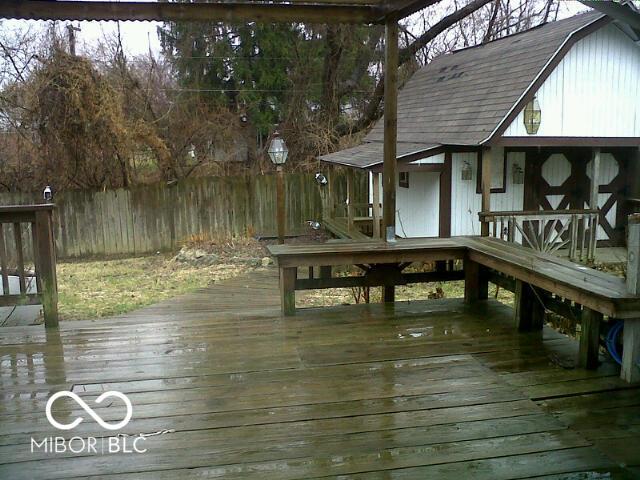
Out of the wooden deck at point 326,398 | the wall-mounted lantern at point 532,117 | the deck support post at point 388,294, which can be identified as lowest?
the wooden deck at point 326,398

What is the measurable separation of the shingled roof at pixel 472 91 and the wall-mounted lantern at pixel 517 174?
1619 millimetres

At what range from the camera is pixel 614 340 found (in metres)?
3.74

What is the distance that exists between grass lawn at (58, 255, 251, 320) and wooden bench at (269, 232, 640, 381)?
4.23 m

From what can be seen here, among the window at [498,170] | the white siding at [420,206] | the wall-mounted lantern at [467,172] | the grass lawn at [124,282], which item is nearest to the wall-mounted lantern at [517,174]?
the window at [498,170]

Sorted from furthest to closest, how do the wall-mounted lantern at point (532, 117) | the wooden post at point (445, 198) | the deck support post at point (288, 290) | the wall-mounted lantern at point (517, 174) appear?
the wall-mounted lantern at point (517, 174) → the wooden post at point (445, 198) → the wall-mounted lantern at point (532, 117) → the deck support post at point (288, 290)

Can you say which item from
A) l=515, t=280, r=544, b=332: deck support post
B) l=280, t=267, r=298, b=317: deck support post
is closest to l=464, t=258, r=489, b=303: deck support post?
l=515, t=280, r=544, b=332: deck support post

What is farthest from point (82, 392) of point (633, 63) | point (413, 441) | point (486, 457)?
point (633, 63)

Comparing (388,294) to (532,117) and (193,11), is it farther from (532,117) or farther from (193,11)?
(532,117)

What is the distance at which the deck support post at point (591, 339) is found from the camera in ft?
12.3

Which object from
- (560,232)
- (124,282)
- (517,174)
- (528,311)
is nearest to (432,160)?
(517,174)

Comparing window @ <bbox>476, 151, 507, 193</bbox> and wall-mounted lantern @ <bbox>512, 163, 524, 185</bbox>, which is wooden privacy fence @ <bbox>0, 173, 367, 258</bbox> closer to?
window @ <bbox>476, 151, 507, 193</bbox>

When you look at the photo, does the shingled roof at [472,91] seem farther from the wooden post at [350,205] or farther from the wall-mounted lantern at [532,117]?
the wooden post at [350,205]

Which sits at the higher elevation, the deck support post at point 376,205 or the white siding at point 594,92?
the white siding at point 594,92

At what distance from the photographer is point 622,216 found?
1237 cm
